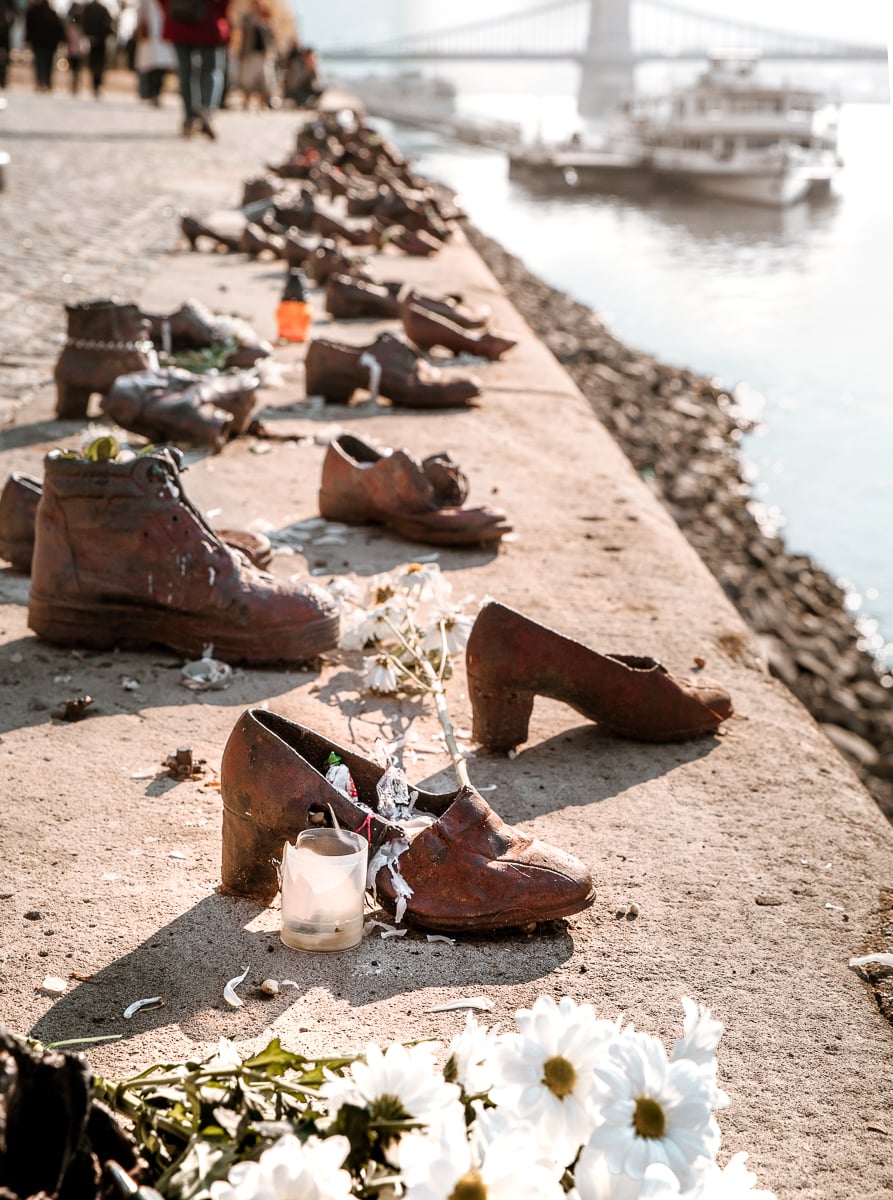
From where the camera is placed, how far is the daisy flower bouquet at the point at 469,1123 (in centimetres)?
115

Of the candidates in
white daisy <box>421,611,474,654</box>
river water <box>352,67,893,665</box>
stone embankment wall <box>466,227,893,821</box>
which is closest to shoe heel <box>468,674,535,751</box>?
white daisy <box>421,611,474,654</box>

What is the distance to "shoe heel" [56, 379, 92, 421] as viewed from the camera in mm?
4945

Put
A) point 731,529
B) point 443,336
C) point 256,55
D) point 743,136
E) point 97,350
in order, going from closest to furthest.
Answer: point 97,350, point 443,336, point 731,529, point 256,55, point 743,136

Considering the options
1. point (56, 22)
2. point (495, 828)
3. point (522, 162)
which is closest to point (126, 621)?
point (495, 828)

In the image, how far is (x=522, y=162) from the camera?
142 ft

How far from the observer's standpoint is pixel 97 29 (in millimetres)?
26188

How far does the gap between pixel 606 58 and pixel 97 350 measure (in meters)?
147

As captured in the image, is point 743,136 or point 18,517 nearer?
point 18,517

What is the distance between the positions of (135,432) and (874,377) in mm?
11534

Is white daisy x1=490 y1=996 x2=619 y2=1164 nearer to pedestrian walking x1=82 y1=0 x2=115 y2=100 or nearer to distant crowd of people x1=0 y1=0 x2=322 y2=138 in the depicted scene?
distant crowd of people x1=0 y1=0 x2=322 y2=138

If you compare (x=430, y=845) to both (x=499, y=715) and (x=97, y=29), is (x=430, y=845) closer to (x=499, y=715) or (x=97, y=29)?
(x=499, y=715)

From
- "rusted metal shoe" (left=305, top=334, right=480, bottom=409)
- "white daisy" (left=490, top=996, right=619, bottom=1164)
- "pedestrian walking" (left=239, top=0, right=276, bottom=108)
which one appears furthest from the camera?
"pedestrian walking" (left=239, top=0, right=276, bottom=108)

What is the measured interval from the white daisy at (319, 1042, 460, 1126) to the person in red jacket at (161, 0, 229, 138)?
1471 centimetres

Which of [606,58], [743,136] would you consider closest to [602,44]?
[606,58]
